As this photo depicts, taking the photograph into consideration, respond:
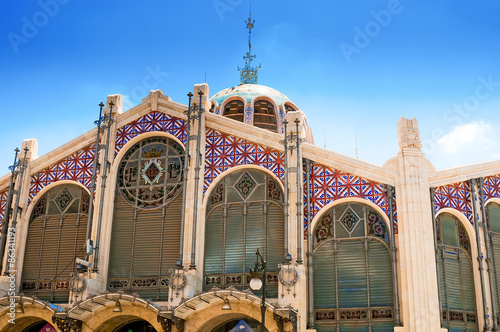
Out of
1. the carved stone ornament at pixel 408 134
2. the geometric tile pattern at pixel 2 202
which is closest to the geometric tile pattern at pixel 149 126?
the geometric tile pattern at pixel 2 202

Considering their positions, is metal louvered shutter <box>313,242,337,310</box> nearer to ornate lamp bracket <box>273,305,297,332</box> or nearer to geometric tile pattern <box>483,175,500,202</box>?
ornate lamp bracket <box>273,305,297,332</box>

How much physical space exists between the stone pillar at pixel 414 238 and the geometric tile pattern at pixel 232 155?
499 cm

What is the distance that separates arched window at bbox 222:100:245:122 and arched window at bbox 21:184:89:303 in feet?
33.8

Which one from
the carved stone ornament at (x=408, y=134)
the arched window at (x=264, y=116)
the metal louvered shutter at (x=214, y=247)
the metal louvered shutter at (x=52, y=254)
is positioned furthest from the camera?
the arched window at (x=264, y=116)

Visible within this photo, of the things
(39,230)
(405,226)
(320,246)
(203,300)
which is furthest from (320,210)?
(39,230)

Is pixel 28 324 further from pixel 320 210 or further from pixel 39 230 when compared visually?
pixel 320 210

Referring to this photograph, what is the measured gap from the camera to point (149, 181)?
91.0 feet

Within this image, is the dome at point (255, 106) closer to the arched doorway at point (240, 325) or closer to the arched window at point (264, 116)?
the arched window at point (264, 116)

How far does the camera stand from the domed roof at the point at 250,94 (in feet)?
117

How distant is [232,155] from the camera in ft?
88.6

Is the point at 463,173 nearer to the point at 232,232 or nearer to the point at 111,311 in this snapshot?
the point at 232,232

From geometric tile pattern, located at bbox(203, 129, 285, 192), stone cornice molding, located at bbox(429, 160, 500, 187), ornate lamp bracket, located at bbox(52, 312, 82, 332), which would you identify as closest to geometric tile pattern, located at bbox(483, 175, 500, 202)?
stone cornice molding, located at bbox(429, 160, 500, 187)

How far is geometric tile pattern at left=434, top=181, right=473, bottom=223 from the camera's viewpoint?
2503cm

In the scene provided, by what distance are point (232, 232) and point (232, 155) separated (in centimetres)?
336
